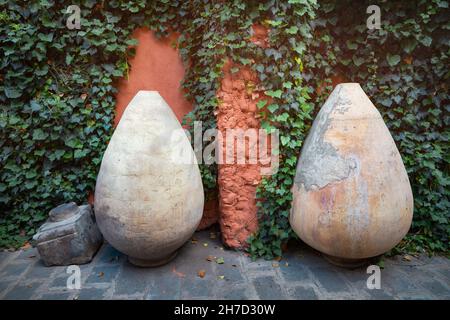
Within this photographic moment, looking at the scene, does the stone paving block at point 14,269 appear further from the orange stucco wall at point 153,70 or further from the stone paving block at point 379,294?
the stone paving block at point 379,294

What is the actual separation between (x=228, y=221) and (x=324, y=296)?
1169 millimetres

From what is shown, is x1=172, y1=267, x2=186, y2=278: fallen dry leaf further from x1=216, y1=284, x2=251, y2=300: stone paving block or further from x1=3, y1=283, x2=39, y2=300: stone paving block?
x1=3, y1=283, x2=39, y2=300: stone paving block

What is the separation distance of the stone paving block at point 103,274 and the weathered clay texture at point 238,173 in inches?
45.3

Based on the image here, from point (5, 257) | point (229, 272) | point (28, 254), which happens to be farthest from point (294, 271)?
point (5, 257)

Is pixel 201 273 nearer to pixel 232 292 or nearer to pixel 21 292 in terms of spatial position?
pixel 232 292

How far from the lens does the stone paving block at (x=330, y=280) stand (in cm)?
266

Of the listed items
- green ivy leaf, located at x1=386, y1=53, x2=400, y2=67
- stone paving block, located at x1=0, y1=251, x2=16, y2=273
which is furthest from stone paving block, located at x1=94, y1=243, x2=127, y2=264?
green ivy leaf, located at x1=386, y1=53, x2=400, y2=67

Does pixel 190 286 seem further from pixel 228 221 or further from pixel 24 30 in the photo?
pixel 24 30

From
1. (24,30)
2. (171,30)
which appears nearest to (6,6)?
(24,30)

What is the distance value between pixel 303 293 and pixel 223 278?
717 mm

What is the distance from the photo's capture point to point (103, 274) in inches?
113

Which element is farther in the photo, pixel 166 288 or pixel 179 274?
pixel 179 274

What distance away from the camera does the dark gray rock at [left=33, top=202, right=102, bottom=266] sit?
2943 mm

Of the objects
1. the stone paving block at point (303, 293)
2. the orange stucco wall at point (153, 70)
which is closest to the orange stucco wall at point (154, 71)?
the orange stucco wall at point (153, 70)
